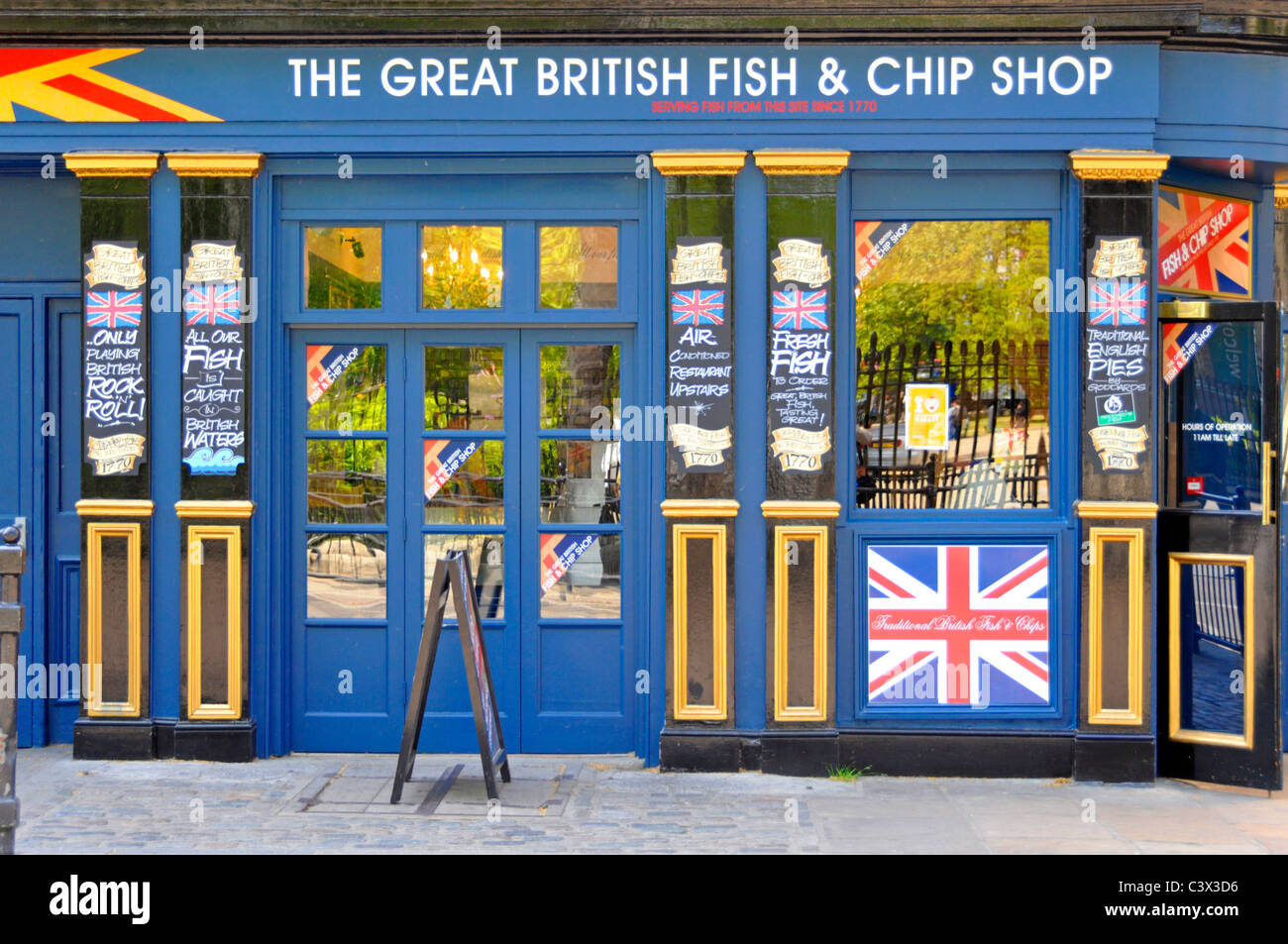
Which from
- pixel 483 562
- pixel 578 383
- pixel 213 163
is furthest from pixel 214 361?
pixel 578 383

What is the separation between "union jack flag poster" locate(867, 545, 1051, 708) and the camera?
23.2 feet

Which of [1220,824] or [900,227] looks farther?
[900,227]

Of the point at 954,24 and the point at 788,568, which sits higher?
the point at 954,24

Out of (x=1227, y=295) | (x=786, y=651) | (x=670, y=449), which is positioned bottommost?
(x=786, y=651)

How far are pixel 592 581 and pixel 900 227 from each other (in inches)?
111

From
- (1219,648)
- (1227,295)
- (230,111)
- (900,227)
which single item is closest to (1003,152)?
(900,227)

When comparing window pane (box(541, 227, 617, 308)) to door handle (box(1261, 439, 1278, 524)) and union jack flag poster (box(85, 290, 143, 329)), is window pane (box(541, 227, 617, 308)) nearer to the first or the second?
union jack flag poster (box(85, 290, 143, 329))

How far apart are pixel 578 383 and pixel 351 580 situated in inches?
72.9

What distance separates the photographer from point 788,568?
7039 millimetres

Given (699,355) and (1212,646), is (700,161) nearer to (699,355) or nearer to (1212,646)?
(699,355)

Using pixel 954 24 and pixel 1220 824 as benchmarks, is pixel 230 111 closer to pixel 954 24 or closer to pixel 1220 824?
pixel 954 24

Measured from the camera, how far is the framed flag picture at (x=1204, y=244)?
7.45 m

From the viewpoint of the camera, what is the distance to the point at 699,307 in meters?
7.05

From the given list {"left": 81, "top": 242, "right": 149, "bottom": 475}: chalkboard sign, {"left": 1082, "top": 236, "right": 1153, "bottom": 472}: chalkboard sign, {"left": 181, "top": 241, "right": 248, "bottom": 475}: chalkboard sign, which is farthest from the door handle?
{"left": 81, "top": 242, "right": 149, "bottom": 475}: chalkboard sign
